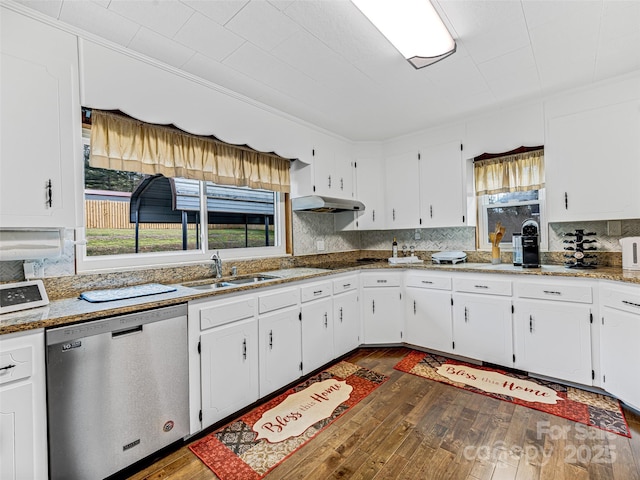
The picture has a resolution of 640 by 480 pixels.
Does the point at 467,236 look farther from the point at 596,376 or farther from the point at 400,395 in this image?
the point at 400,395

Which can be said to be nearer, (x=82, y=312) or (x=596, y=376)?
(x=82, y=312)

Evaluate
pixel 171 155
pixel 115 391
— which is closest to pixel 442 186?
pixel 171 155

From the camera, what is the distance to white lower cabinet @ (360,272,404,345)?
3348 millimetres

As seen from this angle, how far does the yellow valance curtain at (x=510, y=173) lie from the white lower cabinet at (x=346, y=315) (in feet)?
5.86

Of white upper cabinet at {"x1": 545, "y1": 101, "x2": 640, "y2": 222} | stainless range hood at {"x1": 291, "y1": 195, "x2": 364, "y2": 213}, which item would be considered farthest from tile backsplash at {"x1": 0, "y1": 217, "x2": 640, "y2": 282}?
white upper cabinet at {"x1": 545, "y1": 101, "x2": 640, "y2": 222}

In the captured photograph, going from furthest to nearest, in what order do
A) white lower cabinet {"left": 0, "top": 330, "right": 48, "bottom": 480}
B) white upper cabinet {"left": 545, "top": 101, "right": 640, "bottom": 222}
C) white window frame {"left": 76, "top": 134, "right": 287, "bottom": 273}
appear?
white upper cabinet {"left": 545, "top": 101, "right": 640, "bottom": 222}, white window frame {"left": 76, "top": 134, "right": 287, "bottom": 273}, white lower cabinet {"left": 0, "top": 330, "right": 48, "bottom": 480}

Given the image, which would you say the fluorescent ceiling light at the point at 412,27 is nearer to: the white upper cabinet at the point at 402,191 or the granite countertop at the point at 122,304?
the white upper cabinet at the point at 402,191

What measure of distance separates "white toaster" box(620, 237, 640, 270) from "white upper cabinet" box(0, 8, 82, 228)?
3.98m

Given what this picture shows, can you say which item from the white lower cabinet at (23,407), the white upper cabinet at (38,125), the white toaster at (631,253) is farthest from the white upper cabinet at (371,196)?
the white lower cabinet at (23,407)

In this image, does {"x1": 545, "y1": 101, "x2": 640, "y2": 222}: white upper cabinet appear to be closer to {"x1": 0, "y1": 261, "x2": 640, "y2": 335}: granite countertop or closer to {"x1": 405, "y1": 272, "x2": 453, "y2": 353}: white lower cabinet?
{"x1": 0, "y1": 261, "x2": 640, "y2": 335}: granite countertop

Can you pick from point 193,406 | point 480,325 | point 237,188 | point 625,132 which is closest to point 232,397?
point 193,406

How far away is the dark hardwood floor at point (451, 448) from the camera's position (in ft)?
5.34

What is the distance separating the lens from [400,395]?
2.40m

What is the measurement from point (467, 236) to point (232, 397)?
2.96m
